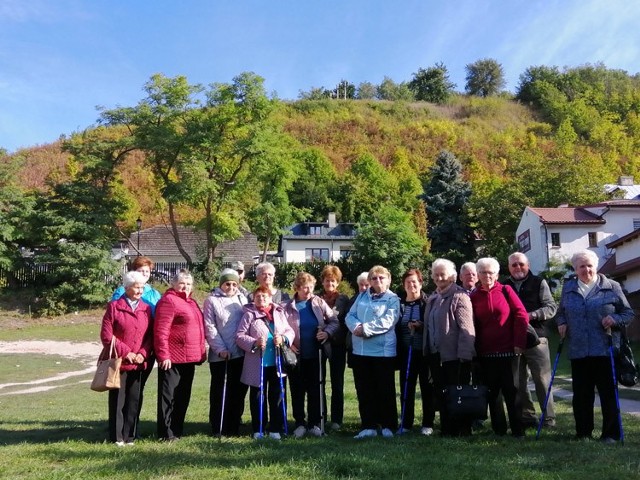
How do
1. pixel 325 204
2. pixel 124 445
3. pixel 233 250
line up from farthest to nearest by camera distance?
pixel 325 204
pixel 233 250
pixel 124 445

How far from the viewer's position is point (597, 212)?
1485 inches

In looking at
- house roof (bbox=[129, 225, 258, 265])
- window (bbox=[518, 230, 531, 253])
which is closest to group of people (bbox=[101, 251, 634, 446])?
window (bbox=[518, 230, 531, 253])

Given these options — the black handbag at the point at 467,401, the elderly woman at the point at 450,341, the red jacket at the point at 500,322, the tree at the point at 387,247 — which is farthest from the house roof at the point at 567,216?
the black handbag at the point at 467,401

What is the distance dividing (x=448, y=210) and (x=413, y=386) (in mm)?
40853

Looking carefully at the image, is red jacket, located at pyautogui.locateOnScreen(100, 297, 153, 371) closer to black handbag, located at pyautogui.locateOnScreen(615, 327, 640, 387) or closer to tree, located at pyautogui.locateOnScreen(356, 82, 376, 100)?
black handbag, located at pyautogui.locateOnScreen(615, 327, 640, 387)

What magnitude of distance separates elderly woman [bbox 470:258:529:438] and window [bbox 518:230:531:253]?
115 ft

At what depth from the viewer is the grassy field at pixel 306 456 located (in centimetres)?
439

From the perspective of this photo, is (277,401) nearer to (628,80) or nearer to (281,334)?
(281,334)

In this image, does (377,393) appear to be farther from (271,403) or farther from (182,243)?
(182,243)

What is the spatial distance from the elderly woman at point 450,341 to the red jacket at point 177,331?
2409mm

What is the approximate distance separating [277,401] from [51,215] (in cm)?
2752

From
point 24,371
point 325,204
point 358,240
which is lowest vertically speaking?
point 24,371

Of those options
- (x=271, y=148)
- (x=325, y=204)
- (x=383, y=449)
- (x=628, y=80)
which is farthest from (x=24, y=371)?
(x=628, y=80)

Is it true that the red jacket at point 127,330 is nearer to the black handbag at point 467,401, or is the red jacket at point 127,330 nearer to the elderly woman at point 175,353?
the elderly woman at point 175,353
